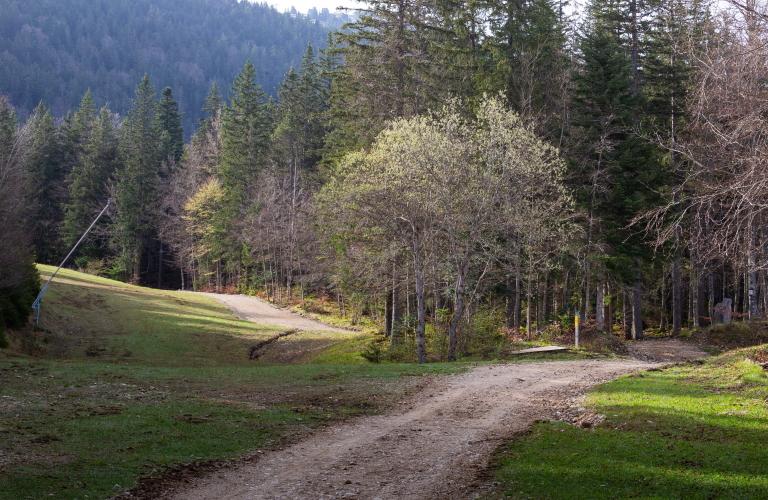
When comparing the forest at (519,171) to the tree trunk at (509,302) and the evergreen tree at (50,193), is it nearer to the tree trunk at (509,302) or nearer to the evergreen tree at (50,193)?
the tree trunk at (509,302)

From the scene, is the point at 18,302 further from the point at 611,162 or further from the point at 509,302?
the point at 611,162

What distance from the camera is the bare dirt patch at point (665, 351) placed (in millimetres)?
22164

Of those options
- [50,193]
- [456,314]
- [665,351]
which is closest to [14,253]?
[456,314]

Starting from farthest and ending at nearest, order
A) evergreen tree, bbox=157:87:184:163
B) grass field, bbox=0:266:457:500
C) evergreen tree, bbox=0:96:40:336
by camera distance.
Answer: evergreen tree, bbox=157:87:184:163 → evergreen tree, bbox=0:96:40:336 → grass field, bbox=0:266:457:500

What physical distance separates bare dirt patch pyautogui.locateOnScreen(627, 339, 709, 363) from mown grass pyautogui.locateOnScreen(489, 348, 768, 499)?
12125 mm

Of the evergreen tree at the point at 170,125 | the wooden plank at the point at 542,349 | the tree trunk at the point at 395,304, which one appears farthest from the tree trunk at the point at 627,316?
the evergreen tree at the point at 170,125

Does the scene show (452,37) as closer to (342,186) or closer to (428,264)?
(342,186)

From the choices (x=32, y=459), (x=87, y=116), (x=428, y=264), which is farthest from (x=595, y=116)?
(x=87, y=116)

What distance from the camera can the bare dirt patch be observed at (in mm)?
22164

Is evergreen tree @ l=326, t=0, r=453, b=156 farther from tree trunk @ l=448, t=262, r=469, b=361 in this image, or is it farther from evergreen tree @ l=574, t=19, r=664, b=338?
tree trunk @ l=448, t=262, r=469, b=361

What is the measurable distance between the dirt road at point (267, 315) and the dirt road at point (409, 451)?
24155 mm

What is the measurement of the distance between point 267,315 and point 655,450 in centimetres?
3632

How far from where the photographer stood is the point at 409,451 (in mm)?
8094

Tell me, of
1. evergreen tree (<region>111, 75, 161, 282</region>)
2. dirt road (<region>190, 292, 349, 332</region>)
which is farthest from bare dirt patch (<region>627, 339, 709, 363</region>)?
evergreen tree (<region>111, 75, 161, 282</region>)
